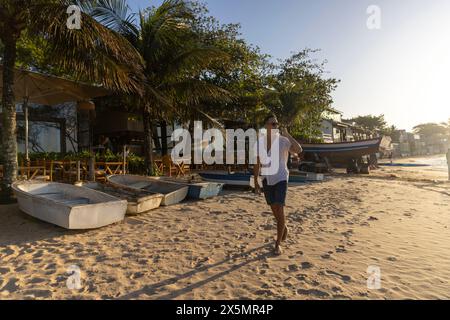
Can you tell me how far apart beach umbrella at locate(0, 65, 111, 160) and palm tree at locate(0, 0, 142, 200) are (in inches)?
62.8

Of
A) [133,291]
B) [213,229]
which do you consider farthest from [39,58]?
[133,291]

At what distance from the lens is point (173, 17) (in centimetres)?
1022

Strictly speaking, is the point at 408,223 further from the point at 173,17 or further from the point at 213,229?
the point at 173,17

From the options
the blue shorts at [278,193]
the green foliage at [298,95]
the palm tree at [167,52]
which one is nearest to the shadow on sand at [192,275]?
the blue shorts at [278,193]

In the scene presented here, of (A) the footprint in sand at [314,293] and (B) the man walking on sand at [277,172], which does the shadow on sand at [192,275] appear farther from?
(A) the footprint in sand at [314,293]

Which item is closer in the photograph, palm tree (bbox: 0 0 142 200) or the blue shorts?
the blue shorts

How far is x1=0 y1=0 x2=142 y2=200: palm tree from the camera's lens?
5.80 m

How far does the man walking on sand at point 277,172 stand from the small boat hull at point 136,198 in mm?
3409

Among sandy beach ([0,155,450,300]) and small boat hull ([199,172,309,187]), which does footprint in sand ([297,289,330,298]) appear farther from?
small boat hull ([199,172,309,187])

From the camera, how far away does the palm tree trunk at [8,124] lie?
20.9 ft

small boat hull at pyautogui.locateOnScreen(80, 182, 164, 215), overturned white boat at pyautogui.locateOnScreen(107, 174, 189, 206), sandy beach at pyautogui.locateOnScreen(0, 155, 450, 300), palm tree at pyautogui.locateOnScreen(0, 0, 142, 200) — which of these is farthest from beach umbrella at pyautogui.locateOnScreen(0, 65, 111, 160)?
sandy beach at pyautogui.locateOnScreen(0, 155, 450, 300)

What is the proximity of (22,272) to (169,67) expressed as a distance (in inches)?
318

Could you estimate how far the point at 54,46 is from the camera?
6223mm

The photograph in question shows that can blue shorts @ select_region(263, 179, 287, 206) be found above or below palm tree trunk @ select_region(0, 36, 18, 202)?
below
